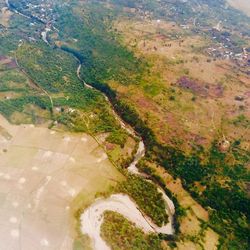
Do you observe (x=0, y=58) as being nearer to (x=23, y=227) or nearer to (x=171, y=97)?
(x=171, y=97)

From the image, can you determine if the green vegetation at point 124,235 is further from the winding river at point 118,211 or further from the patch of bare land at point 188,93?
the patch of bare land at point 188,93

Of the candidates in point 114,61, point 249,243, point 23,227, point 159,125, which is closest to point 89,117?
point 159,125

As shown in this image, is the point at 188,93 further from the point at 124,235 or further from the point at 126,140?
the point at 124,235

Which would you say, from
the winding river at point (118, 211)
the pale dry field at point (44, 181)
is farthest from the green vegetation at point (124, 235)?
the pale dry field at point (44, 181)

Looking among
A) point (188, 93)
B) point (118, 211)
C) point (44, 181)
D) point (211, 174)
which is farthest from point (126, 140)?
point (188, 93)

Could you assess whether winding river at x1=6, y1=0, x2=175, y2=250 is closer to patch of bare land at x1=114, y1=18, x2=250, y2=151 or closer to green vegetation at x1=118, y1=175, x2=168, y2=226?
green vegetation at x1=118, y1=175, x2=168, y2=226
